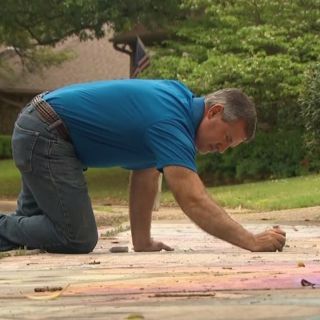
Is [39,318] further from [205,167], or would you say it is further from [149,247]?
[205,167]

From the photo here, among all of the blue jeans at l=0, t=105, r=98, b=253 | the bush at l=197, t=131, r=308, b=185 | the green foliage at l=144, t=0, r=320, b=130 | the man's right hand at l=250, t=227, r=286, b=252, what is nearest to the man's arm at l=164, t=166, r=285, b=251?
the man's right hand at l=250, t=227, r=286, b=252

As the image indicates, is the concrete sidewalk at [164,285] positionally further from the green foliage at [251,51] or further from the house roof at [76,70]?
the house roof at [76,70]

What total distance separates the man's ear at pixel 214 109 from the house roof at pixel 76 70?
36047 mm

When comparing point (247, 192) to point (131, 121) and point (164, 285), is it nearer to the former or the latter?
point (131, 121)

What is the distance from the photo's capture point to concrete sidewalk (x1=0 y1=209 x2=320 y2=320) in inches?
124

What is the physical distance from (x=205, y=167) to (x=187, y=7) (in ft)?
15.4

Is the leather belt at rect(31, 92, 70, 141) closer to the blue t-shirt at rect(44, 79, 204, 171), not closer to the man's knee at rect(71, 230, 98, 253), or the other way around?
the blue t-shirt at rect(44, 79, 204, 171)

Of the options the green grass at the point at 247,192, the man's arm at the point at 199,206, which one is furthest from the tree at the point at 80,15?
the man's arm at the point at 199,206

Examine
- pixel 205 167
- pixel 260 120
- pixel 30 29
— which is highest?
pixel 30 29

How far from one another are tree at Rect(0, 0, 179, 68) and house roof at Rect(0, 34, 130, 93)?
1448cm

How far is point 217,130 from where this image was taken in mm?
5184

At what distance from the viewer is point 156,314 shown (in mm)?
3082

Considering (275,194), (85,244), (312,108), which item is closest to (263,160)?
(275,194)

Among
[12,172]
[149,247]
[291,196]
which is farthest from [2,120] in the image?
[149,247]
